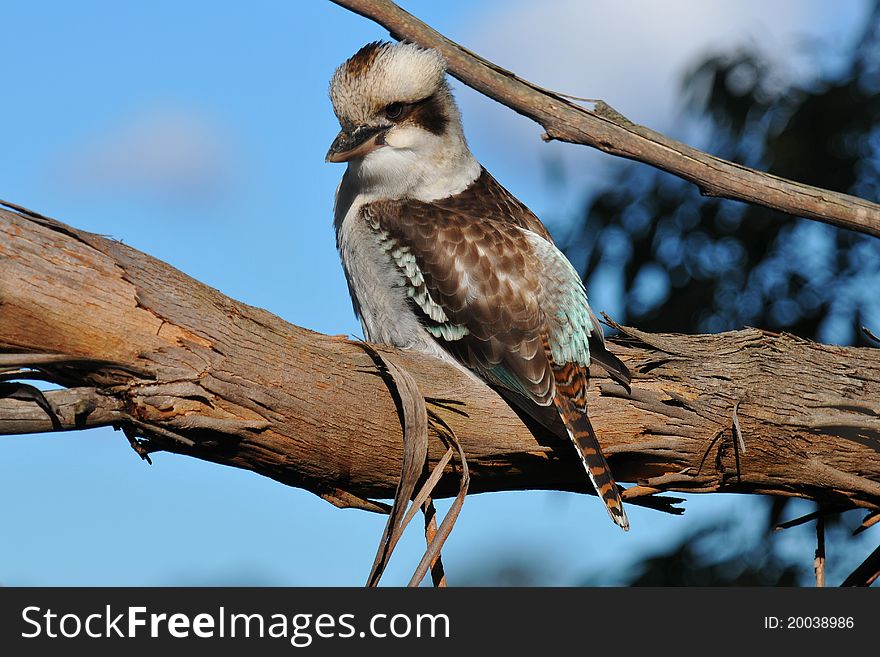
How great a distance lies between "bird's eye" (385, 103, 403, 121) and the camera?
2.94 metres

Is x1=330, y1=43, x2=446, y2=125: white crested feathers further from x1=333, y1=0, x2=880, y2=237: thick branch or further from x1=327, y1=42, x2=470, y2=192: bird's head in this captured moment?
x1=333, y1=0, x2=880, y2=237: thick branch

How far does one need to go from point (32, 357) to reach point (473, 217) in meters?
1.24

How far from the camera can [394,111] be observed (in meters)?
2.96

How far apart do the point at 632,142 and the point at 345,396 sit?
3.42 ft

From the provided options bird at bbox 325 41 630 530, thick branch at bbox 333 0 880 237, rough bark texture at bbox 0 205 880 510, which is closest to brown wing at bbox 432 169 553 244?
bird at bbox 325 41 630 530

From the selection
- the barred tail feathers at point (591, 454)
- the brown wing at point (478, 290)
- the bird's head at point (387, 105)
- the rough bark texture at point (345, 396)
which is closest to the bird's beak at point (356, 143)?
the bird's head at point (387, 105)

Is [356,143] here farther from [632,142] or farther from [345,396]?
[345,396]

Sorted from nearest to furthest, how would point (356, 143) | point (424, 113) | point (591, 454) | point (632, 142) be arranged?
point (591, 454) → point (632, 142) → point (356, 143) → point (424, 113)

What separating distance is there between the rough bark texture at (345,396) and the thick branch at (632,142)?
1.11 ft

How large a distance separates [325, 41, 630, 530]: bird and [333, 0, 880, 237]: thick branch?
6.2 inches

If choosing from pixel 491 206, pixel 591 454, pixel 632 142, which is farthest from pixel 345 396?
pixel 632 142

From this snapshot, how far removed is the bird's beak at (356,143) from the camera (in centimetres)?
282
